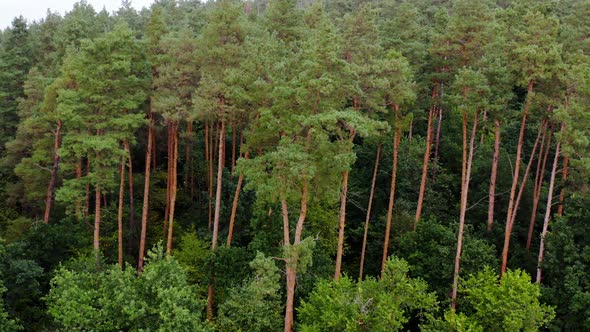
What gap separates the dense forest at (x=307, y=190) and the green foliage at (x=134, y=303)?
8cm

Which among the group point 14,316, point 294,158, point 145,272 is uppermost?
point 294,158

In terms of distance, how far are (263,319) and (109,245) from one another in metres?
12.7

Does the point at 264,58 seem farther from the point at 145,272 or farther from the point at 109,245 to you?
the point at 109,245

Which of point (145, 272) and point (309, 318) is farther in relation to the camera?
point (309, 318)

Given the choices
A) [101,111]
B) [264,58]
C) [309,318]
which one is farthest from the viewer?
[101,111]

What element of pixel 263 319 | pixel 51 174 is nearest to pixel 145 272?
pixel 263 319

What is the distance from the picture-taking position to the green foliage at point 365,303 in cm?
1853

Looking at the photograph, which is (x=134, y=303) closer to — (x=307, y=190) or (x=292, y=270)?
(x=292, y=270)

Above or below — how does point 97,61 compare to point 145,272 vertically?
above

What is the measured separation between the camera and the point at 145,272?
61.2 feet

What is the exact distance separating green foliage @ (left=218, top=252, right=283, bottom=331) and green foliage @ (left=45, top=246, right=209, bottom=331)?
1699 mm

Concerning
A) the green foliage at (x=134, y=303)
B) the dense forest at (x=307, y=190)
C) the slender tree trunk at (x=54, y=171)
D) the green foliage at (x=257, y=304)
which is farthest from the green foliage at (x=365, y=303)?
the slender tree trunk at (x=54, y=171)

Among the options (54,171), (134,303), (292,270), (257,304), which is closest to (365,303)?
(292,270)

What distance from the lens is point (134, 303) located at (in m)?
17.9
